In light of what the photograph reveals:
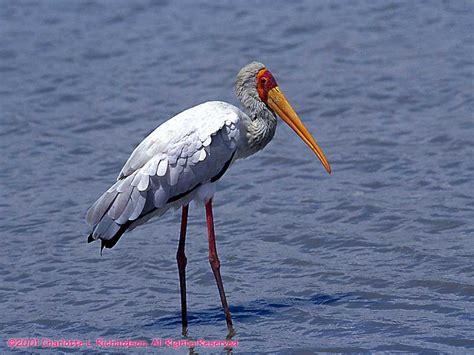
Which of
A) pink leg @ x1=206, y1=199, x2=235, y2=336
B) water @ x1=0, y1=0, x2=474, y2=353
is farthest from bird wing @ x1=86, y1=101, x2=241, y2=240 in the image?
water @ x1=0, y1=0, x2=474, y2=353

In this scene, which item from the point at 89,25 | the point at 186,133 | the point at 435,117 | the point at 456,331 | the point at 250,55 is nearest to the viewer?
the point at 456,331

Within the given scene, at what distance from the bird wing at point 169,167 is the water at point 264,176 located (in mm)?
888

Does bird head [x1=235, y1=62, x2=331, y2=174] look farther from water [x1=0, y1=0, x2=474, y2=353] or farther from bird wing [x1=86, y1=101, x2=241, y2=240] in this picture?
water [x1=0, y1=0, x2=474, y2=353]

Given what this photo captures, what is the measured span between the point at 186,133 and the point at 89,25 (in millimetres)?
9861

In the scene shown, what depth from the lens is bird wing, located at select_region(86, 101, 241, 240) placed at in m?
8.50

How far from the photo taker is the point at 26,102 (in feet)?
48.9

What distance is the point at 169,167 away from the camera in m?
8.56

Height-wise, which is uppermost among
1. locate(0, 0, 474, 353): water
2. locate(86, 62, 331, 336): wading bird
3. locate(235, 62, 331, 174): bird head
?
locate(235, 62, 331, 174): bird head

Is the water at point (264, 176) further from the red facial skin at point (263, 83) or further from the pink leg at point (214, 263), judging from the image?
the red facial skin at point (263, 83)

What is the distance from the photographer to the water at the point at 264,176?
8805 millimetres

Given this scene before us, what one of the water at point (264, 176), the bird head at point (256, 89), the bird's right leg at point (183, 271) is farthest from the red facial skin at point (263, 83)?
the water at point (264, 176)

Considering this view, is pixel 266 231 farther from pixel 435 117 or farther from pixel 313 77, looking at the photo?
pixel 313 77

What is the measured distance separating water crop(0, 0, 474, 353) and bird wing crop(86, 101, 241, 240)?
2.91ft

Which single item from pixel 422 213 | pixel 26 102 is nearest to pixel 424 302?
pixel 422 213
